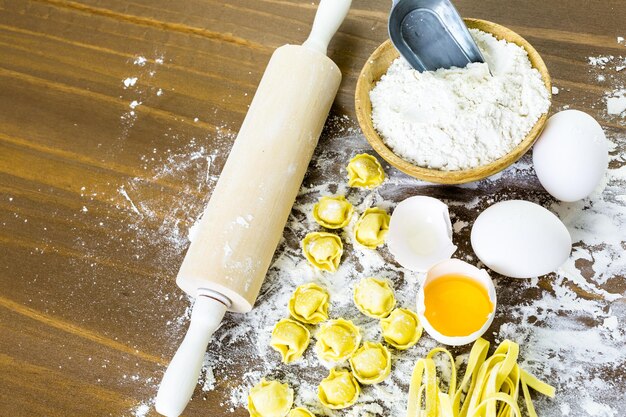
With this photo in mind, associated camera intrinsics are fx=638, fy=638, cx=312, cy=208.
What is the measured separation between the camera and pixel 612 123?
100cm

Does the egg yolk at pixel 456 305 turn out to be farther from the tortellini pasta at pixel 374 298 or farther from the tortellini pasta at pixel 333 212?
the tortellini pasta at pixel 333 212

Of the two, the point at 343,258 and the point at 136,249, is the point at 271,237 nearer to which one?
the point at 343,258

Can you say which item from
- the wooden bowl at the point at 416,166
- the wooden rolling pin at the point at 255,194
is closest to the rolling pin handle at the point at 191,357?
the wooden rolling pin at the point at 255,194

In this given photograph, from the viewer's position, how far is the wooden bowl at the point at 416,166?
88cm

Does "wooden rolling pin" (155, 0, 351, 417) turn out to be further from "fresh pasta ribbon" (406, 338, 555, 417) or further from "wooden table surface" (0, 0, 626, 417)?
"fresh pasta ribbon" (406, 338, 555, 417)

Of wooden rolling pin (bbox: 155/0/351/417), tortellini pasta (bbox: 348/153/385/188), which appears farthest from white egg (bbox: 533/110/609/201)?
wooden rolling pin (bbox: 155/0/351/417)

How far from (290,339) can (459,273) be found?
0.26 metres

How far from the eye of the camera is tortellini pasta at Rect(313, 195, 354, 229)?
985 mm

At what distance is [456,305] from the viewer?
0.90 m

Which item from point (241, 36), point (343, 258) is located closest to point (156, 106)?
point (241, 36)

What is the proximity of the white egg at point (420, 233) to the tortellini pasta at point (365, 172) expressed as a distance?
64 millimetres

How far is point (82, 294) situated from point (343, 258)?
42 centimetres

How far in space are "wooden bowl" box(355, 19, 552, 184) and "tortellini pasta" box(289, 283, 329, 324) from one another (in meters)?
0.22

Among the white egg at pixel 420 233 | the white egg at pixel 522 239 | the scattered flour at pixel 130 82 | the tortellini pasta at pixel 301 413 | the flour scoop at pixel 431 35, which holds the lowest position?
the tortellini pasta at pixel 301 413
